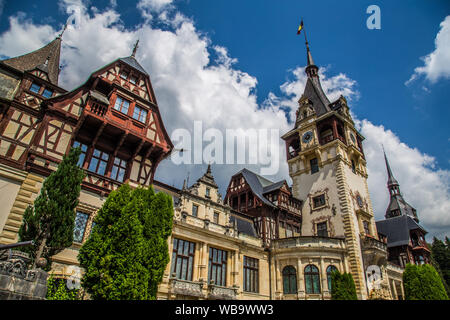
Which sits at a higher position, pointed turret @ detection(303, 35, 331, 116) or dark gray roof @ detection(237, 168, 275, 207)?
pointed turret @ detection(303, 35, 331, 116)

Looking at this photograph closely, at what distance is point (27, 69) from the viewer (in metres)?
18.5

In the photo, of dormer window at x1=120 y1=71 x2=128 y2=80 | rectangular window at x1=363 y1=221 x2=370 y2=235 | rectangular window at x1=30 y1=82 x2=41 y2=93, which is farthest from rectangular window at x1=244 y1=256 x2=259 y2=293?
rectangular window at x1=30 y1=82 x2=41 y2=93

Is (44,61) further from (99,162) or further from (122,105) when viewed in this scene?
(99,162)

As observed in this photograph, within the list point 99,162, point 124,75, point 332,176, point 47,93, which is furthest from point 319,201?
point 47,93

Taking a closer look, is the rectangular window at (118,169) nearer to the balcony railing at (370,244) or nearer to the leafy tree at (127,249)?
the leafy tree at (127,249)

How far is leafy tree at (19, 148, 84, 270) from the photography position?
1183 cm

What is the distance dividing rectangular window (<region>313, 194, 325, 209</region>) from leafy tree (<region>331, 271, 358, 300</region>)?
10516mm

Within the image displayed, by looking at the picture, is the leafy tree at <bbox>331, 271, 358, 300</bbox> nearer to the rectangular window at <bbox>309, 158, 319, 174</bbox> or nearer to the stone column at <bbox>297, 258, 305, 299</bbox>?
the stone column at <bbox>297, 258, 305, 299</bbox>

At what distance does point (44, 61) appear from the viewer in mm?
20344

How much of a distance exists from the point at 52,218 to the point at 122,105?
9524 millimetres

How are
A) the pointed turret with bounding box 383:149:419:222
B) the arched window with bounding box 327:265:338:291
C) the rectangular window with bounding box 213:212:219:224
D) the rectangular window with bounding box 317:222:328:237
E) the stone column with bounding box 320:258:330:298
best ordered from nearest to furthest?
the stone column with bounding box 320:258:330:298 < the arched window with bounding box 327:265:338:291 < the rectangular window with bounding box 213:212:219:224 < the rectangular window with bounding box 317:222:328:237 < the pointed turret with bounding box 383:149:419:222

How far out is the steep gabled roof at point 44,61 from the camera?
725 inches

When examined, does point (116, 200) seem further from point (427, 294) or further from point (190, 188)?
point (427, 294)

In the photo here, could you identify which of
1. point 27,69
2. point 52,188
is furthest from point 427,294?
point 27,69
